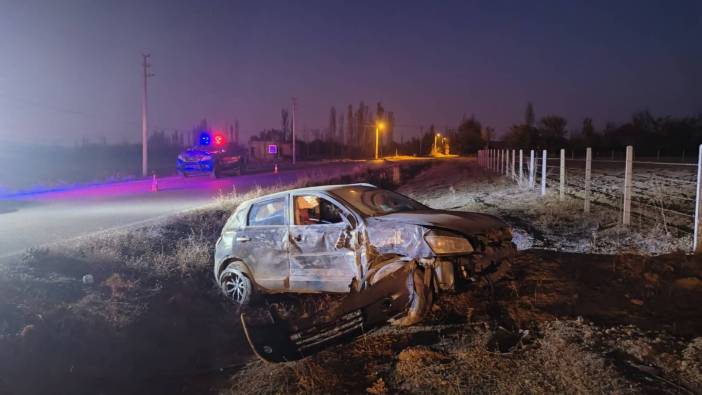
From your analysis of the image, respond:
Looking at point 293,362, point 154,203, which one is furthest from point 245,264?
point 154,203

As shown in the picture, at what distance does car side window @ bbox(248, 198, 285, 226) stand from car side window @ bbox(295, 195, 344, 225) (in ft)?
0.74

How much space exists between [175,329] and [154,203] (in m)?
12.6

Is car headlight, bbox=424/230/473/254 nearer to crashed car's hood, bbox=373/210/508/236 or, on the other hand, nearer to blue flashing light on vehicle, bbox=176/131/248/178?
crashed car's hood, bbox=373/210/508/236

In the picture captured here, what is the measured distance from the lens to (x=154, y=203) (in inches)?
727

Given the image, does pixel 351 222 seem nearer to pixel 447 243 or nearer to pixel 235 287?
pixel 447 243

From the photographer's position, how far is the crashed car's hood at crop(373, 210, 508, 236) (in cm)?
545

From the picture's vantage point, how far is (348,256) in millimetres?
5902

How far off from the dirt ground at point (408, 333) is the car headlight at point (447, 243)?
708 millimetres

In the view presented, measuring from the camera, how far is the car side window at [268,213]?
267 inches

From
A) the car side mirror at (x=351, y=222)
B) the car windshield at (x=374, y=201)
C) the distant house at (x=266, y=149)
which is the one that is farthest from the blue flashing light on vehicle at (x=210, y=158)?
the distant house at (x=266, y=149)

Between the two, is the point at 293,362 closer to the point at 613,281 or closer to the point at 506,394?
the point at 506,394

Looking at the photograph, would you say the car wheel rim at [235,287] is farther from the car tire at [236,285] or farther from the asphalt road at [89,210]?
the asphalt road at [89,210]

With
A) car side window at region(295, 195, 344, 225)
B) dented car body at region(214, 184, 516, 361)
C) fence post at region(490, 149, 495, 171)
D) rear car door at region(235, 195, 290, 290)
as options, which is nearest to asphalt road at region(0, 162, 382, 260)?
rear car door at region(235, 195, 290, 290)

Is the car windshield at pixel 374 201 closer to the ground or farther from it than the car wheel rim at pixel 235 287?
farther from it
